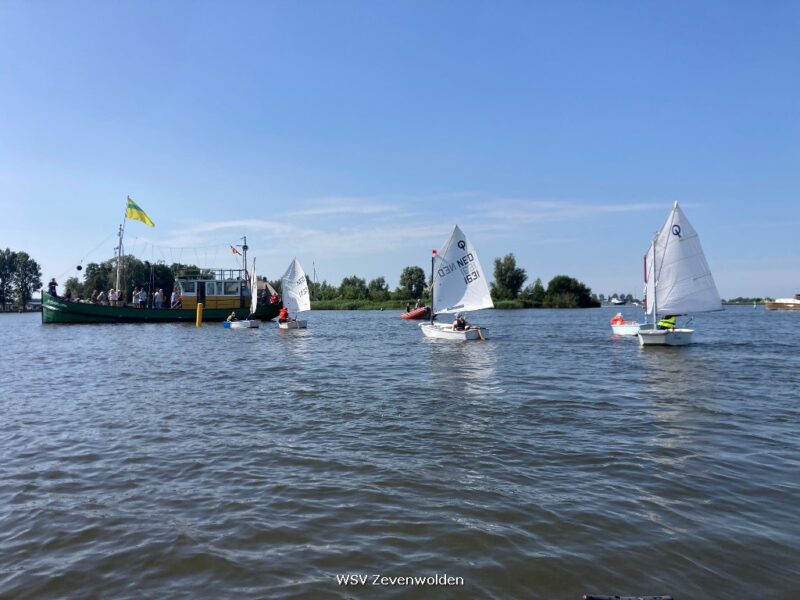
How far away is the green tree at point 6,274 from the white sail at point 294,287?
12180 centimetres

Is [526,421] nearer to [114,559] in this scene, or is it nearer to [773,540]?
[773,540]

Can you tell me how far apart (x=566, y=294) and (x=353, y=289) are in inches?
2146

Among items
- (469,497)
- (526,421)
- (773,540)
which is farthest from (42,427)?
(773,540)

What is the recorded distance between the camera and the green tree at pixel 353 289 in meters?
141

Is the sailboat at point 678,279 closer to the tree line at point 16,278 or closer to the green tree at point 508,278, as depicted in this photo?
the green tree at point 508,278

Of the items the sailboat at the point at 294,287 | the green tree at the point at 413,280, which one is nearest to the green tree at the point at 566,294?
the green tree at the point at 413,280

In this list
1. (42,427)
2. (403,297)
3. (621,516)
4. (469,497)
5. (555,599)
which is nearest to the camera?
(555,599)

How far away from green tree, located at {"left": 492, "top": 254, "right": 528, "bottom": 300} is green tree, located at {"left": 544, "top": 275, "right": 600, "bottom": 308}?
7.98m

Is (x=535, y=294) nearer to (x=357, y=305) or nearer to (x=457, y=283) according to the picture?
(x=357, y=305)

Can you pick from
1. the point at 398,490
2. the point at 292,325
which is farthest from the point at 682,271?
the point at 292,325

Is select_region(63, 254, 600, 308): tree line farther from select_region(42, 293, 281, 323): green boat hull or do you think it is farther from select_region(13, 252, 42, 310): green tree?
select_region(42, 293, 281, 323): green boat hull

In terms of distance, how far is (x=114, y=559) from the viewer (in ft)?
17.3

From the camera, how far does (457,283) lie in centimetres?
3284

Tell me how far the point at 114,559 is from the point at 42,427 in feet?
22.2
